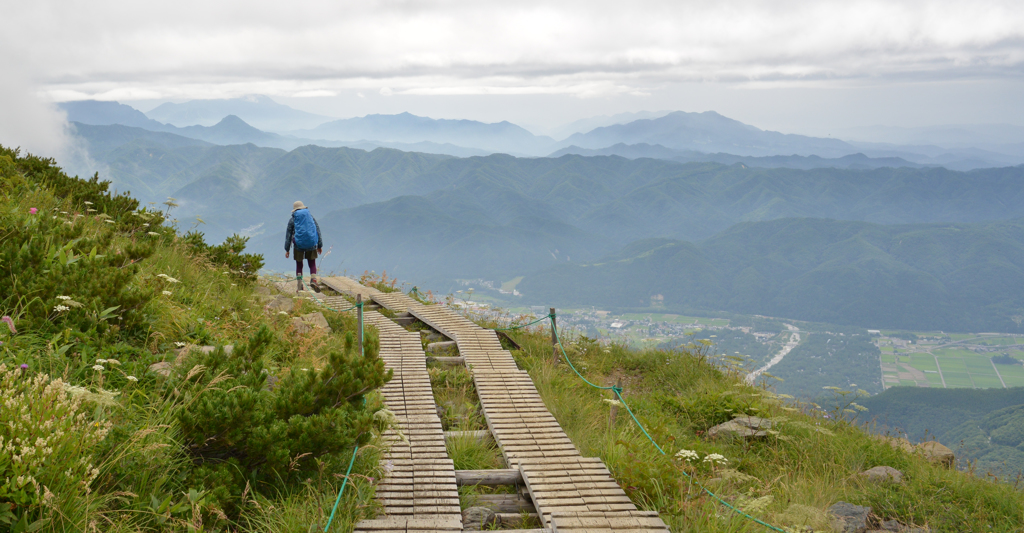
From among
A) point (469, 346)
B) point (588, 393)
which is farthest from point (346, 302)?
point (588, 393)

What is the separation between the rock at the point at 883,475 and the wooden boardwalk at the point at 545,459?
366 centimetres

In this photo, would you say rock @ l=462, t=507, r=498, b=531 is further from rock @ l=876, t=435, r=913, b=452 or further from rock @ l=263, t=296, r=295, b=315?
rock @ l=876, t=435, r=913, b=452

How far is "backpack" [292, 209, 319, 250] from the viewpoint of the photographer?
12648mm

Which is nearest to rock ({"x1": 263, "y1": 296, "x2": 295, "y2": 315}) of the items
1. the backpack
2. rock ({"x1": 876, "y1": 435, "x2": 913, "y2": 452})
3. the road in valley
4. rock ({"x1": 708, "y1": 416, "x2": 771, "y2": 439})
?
the backpack

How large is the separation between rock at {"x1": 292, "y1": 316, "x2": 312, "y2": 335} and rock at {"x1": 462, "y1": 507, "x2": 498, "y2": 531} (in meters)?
3.98

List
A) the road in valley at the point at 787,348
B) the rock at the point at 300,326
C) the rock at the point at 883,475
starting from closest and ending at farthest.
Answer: the rock at the point at 883,475 → the rock at the point at 300,326 → the road in valley at the point at 787,348

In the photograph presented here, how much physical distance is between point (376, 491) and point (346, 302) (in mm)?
7993

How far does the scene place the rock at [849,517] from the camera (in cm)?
569

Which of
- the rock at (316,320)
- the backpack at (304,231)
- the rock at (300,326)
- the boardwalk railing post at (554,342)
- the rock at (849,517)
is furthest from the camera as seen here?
the backpack at (304,231)

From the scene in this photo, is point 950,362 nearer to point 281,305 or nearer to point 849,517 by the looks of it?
point 849,517

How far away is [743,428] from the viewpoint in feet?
27.2

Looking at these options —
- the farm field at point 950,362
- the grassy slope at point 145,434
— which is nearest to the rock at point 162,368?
the grassy slope at point 145,434

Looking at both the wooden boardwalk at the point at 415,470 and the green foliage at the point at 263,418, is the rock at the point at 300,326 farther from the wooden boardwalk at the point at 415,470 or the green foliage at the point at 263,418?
the green foliage at the point at 263,418

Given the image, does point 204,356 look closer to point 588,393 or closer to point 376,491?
point 376,491
